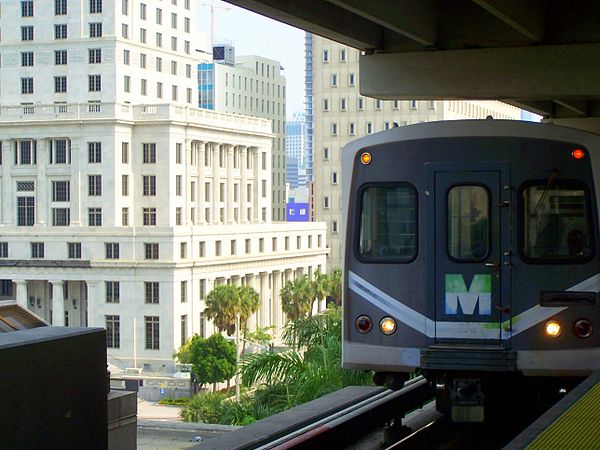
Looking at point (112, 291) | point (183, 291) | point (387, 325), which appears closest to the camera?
point (387, 325)

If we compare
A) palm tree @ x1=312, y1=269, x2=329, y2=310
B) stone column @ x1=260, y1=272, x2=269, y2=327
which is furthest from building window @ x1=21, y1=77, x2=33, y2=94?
palm tree @ x1=312, y1=269, x2=329, y2=310

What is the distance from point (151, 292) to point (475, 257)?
308 ft

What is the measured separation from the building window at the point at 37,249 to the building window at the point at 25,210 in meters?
6.59

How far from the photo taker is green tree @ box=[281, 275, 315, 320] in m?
96.7

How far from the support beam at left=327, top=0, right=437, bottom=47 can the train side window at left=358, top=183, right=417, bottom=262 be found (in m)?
2.59

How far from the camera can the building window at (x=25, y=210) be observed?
114125mm

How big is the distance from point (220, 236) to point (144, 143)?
1306 cm

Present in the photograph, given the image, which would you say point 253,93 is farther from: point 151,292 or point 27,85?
point 151,292

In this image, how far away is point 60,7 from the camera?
115438mm

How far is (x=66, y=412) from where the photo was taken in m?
5.91

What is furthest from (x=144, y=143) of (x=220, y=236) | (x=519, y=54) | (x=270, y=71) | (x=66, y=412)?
(x=66, y=412)

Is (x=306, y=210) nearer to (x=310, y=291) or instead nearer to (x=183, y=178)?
(x=183, y=178)

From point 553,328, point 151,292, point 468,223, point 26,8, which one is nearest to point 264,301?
point 151,292

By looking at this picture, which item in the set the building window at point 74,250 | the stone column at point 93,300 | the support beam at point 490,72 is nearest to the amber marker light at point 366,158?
the support beam at point 490,72
